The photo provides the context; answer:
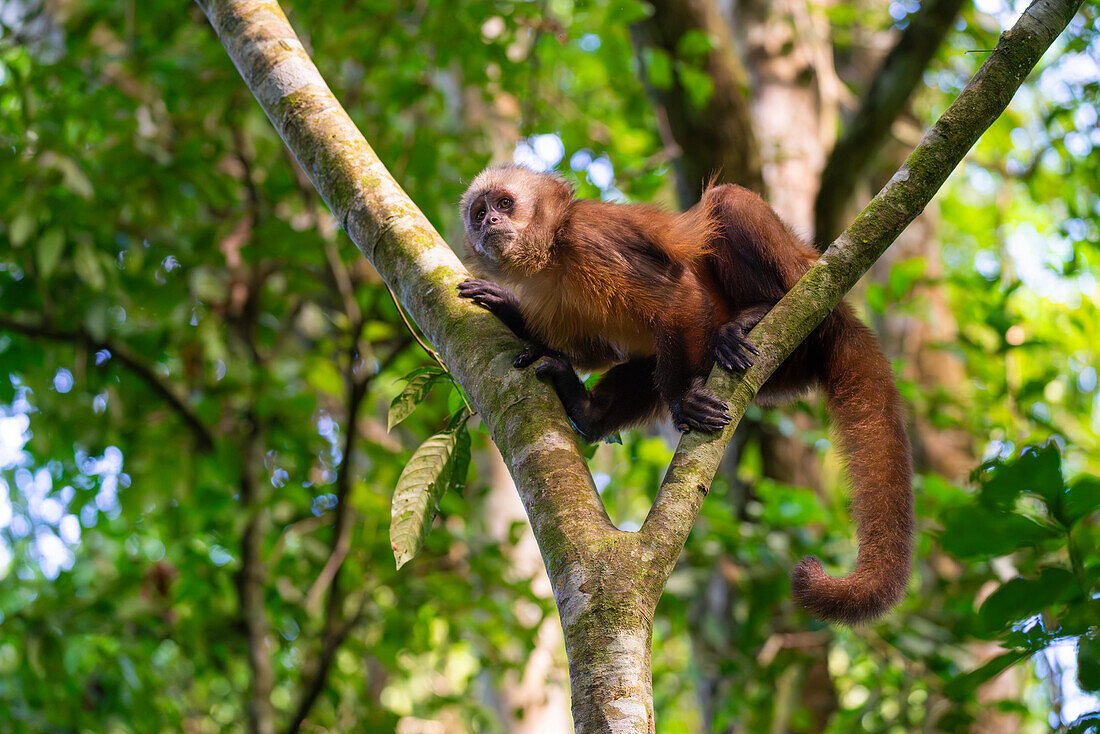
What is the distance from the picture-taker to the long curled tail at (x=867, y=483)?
2197mm

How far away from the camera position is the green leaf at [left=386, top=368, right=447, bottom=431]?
2.50 meters

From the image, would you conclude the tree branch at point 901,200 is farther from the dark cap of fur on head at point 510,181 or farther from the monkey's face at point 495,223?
the dark cap of fur on head at point 510,181

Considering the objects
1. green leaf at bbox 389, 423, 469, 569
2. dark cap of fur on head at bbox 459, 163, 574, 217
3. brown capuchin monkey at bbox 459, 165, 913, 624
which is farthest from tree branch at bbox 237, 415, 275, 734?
green leaf at bbox 389, 423, 469, 569

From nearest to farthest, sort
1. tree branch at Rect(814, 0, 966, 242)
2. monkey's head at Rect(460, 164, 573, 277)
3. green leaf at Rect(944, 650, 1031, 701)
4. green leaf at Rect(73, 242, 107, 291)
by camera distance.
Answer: green leaf at Rect(944, 650, 1031, 701)
monkey's head at Rect(460, 164, 573, 277)
green leaf at Rect(73, 242, 107, 291)
tree branch at Rect(814, 0, 966, 242)

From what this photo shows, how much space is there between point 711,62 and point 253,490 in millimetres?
3675

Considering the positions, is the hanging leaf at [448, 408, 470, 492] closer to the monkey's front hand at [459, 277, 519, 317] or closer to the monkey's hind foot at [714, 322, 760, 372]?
the monkey's front hand at [459, 277, 519, 317]

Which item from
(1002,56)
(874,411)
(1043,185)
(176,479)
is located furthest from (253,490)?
(1043,185)

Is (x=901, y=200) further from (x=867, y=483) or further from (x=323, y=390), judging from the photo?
(x=323, y=390)

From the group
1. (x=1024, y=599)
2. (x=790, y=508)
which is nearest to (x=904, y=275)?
(x=790, y=508)

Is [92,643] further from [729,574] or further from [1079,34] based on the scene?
[1079,34]

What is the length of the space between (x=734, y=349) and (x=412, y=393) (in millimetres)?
948

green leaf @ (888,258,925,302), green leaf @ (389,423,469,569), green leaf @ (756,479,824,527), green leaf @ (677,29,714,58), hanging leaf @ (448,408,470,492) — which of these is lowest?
green leaf @ (389,423,469,569)

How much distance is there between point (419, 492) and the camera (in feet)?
7.42

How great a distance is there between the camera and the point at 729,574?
527 cm
